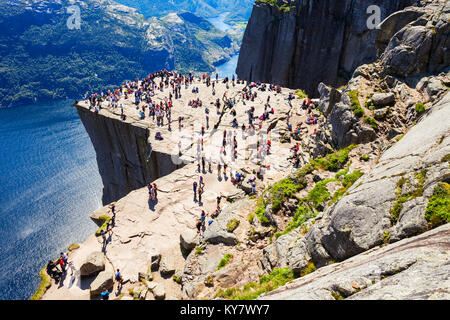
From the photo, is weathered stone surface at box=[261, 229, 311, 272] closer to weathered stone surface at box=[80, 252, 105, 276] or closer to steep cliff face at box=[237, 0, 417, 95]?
weathered stone surface at box=[80, 252, 105, 276]

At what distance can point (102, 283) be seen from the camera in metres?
16.6

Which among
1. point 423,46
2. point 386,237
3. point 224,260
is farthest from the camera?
point 423,46

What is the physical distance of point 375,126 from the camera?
18.4m

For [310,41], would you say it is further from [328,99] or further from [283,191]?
[283,191]

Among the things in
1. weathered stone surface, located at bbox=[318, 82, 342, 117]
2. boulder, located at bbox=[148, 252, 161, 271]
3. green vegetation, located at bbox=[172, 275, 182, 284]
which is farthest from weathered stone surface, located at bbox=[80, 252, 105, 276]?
weathered stone surface, located at bbox=[318, 82, 342, 117]

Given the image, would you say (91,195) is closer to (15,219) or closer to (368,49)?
(15,219)

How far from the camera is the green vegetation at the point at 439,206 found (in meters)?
7.27

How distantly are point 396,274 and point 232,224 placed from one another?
12.2 m

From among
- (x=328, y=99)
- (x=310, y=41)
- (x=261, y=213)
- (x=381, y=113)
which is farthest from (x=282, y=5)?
(x=261, y=213)

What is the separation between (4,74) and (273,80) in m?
223

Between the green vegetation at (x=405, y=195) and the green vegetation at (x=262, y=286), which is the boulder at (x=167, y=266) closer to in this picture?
the green vegetation at (x=262, y=286)

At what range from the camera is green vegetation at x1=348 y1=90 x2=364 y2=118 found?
1948cm

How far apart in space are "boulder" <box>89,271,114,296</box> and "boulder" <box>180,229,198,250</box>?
5.27 m

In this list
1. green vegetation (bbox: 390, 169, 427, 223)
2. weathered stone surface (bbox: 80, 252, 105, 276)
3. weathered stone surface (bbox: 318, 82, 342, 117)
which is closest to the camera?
green vegetation (bbox: 390, 169, 427, 223)
